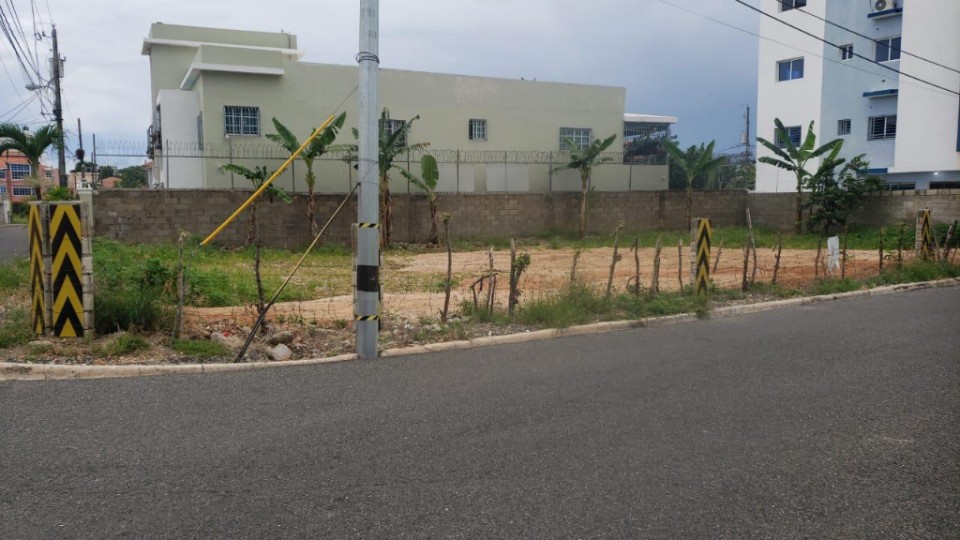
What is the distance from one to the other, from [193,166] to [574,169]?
14414 mm

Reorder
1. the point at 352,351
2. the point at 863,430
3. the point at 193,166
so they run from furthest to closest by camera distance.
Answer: the point at 193,166, the point at 352,351, the point at 863,430

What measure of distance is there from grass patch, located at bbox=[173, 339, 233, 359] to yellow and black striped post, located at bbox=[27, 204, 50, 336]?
1518 millimetres

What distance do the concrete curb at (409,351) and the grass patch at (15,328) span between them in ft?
2.83

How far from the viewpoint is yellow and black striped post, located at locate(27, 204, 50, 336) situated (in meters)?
7.78

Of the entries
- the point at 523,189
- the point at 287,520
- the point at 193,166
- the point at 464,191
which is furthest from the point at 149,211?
the point at 287,520

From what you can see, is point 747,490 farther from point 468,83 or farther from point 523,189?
point 468,83

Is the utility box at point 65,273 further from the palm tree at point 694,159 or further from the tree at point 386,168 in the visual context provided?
the palm tree at point 694,159

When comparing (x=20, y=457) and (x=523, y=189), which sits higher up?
(x=523, y=189)

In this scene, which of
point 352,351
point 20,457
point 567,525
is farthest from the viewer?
point 352,351

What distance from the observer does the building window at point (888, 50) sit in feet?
108

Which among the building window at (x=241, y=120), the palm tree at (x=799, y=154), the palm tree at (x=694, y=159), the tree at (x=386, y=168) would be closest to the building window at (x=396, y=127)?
the tree at (x=386, y=168)

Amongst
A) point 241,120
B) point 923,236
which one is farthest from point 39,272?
point 923,236

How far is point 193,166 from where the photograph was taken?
2538 cm

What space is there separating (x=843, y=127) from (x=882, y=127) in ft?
6.01
